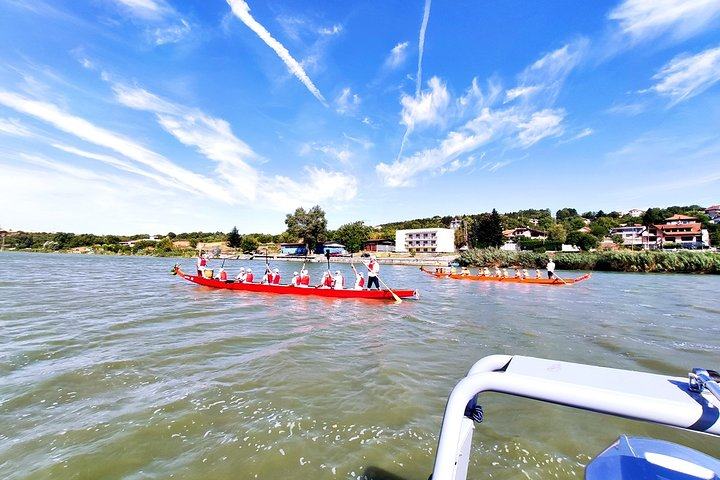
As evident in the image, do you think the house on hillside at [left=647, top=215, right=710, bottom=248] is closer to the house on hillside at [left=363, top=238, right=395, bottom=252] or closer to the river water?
the house on hillside at [left=363, top=238, right=395, bottom=252]

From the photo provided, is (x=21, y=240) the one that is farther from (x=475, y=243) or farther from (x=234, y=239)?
(x=475, y=243)

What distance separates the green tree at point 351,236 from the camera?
316 ft

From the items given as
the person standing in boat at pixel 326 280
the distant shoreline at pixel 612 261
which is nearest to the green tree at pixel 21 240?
the distant shoreline at pixel 612 261

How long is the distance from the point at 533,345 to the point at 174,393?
877cm

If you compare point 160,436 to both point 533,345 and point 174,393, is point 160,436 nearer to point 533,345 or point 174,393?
point 174,393

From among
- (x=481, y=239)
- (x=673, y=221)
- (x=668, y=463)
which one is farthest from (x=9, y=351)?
(x=673, y=221)

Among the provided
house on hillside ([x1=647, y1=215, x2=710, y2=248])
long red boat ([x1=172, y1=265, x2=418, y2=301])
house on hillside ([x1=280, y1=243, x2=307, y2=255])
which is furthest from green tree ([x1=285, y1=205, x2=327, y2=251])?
house on hillside ([x1=647, y1=215, x2=710, y2=248])

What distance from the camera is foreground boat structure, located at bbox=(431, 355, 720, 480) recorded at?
1525mm

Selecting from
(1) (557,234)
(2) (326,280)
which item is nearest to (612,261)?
(2) (326,280)

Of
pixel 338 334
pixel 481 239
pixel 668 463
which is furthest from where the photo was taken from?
pixel 481 239

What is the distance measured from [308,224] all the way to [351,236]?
14.5 meters

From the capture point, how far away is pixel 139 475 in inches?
160

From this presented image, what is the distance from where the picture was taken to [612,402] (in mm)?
1608

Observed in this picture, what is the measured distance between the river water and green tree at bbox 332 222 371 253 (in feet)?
268
